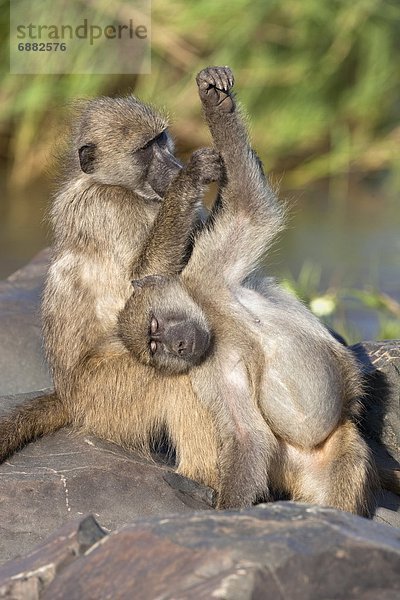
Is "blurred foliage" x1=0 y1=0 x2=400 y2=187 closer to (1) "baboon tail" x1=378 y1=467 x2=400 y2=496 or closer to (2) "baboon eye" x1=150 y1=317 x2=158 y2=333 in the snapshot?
(1) "baboon tail" x1=378 y1=467 x2=400 y2=496

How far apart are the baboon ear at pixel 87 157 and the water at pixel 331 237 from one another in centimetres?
396

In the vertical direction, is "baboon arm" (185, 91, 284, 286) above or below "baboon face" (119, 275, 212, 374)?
above

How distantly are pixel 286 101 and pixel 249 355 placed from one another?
687 centimetres

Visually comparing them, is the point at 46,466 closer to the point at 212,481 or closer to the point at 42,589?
the point at 212,481

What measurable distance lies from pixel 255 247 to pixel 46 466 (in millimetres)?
1190

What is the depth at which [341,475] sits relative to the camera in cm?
491

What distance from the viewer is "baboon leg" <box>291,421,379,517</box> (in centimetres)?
488

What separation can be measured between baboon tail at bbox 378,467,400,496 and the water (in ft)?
11.7

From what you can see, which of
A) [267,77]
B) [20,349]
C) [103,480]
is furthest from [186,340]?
[267,77]

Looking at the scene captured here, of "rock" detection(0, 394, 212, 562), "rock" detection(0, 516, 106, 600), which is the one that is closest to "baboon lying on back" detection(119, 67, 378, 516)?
"rock" detection(0, 394, 212, 562)

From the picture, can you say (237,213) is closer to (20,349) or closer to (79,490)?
(79,490)

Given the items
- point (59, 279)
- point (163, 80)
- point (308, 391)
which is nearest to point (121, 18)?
point (163, 80)

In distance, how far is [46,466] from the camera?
5.11 metres

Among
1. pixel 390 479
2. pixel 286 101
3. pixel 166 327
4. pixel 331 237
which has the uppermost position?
pixel 286 101
